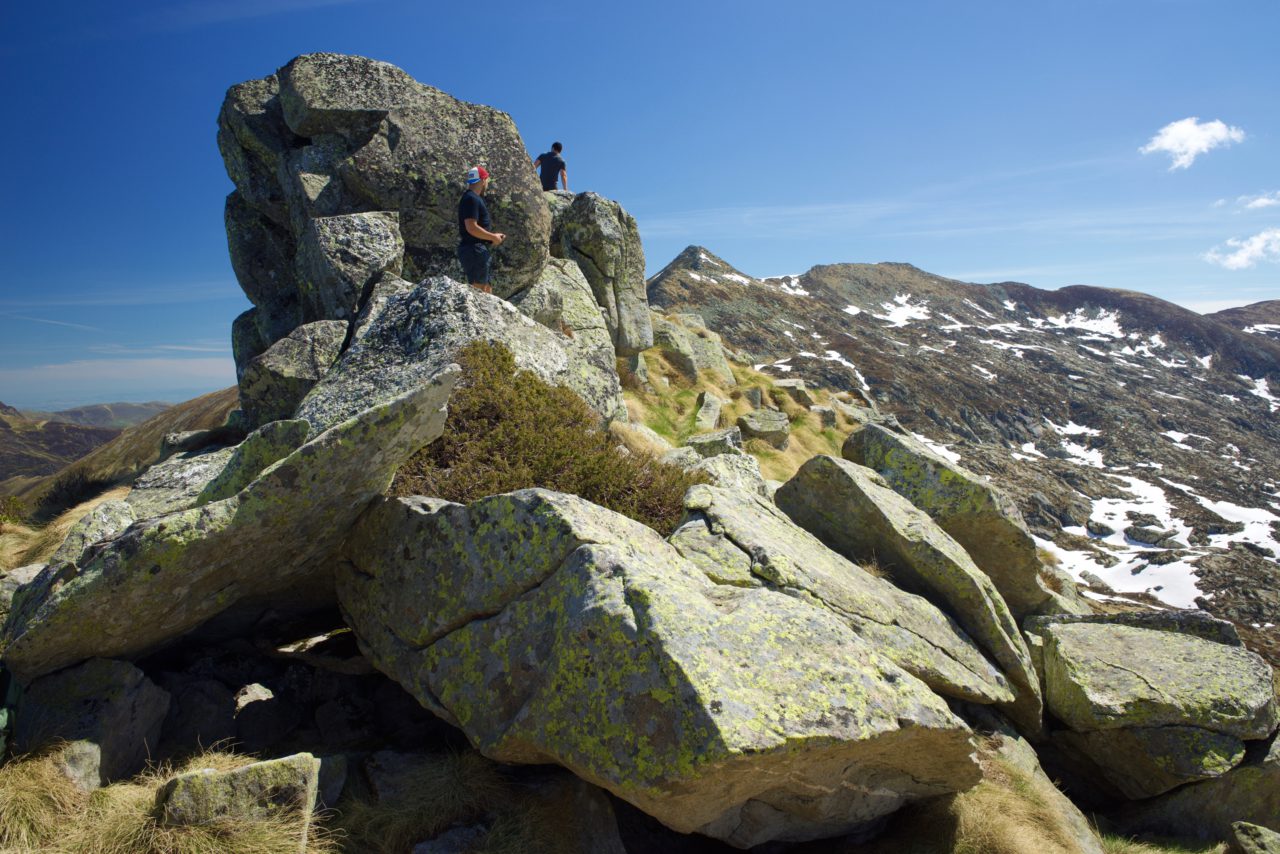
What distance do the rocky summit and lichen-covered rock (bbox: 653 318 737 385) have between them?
54.4 ft

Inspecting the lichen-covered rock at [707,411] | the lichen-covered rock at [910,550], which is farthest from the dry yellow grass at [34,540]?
the lichen-covered rock at [707,411]

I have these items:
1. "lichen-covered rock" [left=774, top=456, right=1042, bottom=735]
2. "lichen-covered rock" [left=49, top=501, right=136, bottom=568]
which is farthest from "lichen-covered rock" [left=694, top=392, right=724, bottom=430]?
"lichen-covered rock" [left=49, top=501, right=136, bottom=568]

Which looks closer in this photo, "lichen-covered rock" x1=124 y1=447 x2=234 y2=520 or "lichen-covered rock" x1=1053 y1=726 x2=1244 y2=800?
"lichen-covered rock" x1=1053 y1=726 x2=1244 y2=800

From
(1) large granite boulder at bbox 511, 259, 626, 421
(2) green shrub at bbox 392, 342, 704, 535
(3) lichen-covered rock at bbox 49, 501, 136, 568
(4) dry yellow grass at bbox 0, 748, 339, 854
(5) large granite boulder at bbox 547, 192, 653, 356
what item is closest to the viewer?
(4) dry yellow grass at bbox 0, 748, 339, 854

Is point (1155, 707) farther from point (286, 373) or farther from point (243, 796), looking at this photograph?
point (286, 373)

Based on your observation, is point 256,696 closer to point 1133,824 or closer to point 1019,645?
point 1019,645

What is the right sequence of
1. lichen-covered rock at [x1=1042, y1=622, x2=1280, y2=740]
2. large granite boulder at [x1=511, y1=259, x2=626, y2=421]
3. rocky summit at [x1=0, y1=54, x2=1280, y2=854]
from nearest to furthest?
rocky summit at [x1=0, y1=54, x2=1280, y2=854] → lichen-covered rock at [x1=1042, y1=622, x2=1280, y2=740] → large granite boulder at [x1=511, y1=259, x2=626, y2=421]

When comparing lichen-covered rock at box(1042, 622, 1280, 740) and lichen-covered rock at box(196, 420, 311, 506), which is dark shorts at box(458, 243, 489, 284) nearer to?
lichen-covered rock at box(196, 420, 311, 506)

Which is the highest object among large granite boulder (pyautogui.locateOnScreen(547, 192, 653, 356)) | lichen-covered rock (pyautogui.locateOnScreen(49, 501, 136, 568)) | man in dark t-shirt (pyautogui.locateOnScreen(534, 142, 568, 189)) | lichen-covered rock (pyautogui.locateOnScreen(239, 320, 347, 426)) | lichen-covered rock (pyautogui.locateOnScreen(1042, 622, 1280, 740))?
man in dark t-shirt (pyautogui.locateOnScreen(534, 142, 568, 189))

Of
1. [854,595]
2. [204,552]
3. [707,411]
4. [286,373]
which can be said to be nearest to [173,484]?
[286,373]

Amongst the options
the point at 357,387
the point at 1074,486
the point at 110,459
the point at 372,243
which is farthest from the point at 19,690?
the point at 1074,486

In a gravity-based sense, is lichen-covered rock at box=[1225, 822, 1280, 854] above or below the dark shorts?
below

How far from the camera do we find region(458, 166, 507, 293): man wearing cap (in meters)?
15.2

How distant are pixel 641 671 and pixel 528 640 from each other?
156 cm
